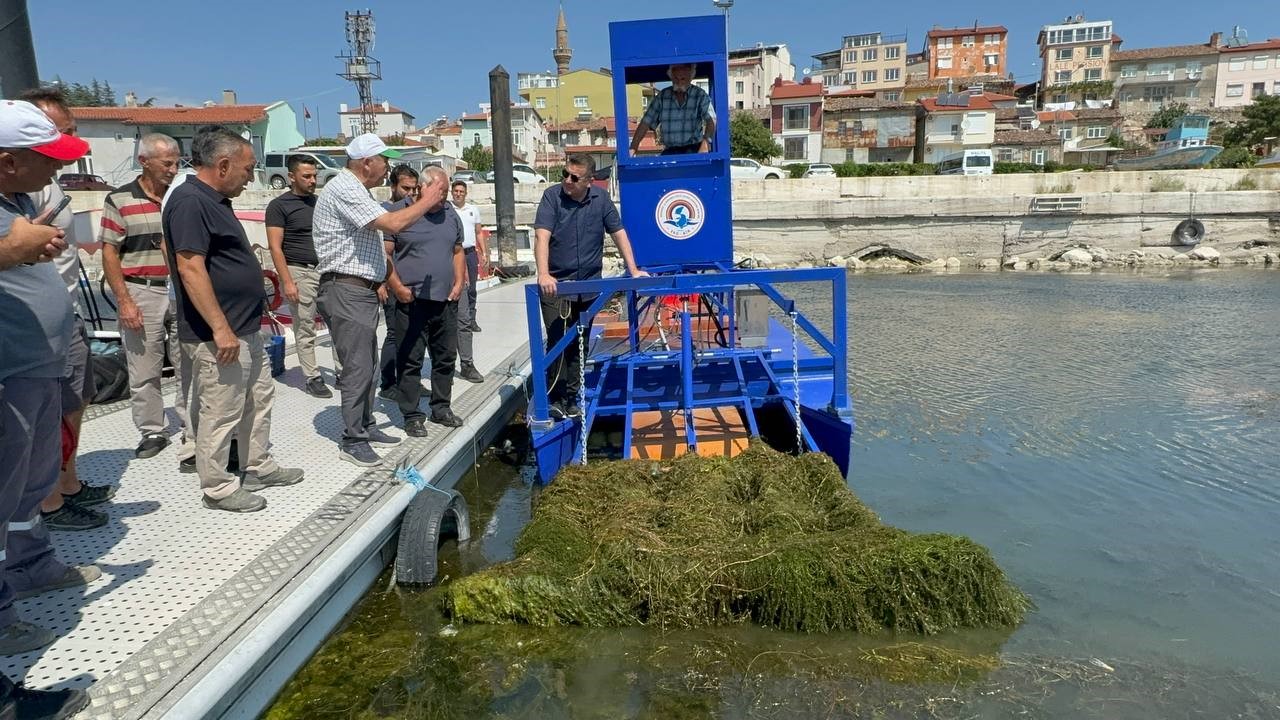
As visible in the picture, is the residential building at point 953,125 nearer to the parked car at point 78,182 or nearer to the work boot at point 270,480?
the parked car at point 78,182

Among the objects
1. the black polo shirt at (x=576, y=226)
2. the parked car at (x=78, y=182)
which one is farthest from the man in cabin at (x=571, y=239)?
the parked car at (x=78, y=182)

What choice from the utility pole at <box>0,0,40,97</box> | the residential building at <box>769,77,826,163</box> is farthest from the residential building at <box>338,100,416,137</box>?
the utility pole at <box>0,0,40,97</box>

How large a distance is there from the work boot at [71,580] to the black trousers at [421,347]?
8.02ft

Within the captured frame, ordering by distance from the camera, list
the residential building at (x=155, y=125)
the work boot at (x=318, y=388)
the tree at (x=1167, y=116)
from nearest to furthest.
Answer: the work boot at (x=318, y=388) → the residential building at (x=155, y=125) → the tree at (x=1167, y=116)

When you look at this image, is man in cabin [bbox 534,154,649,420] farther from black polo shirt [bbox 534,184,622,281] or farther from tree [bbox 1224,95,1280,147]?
tree [bbox 1224,95,1280,147]

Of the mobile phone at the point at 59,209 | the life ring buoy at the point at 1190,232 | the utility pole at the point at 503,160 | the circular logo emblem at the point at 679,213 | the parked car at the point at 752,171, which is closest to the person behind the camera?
the mobile phone at the point at 59,209

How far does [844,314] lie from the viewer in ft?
17.7

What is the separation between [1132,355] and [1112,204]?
65.2ft

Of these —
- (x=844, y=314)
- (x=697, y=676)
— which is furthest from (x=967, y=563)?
(x=844, y=314)

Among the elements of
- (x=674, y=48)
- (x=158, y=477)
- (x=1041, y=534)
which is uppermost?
(x=674, y=48)

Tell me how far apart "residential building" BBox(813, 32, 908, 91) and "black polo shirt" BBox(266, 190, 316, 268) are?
282 feet

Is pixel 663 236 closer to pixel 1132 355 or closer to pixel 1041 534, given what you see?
pixel 1041 534

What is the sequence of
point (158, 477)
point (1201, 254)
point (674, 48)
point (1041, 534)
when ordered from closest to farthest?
point (158, 477) < point (1041, 534) < point (674, 48) < point (1201, 254)

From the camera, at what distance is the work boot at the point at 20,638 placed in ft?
9.01
